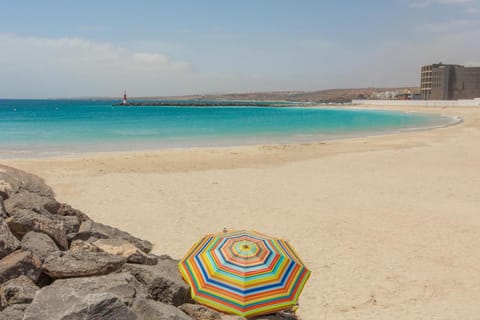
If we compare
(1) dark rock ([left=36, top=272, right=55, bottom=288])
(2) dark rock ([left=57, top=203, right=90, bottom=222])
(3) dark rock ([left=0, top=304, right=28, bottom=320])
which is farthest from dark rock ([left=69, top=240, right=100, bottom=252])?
(2) dark rock ([left=57, top=203, right=90, bottom=222])

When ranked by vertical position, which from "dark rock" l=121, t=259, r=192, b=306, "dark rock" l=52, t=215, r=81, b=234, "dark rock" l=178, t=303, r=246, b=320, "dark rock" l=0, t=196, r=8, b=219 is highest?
"dark rock" l=0, t=196, r=8, b=219

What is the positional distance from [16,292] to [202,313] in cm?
163

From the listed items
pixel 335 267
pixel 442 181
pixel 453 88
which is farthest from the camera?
pixel 453 88

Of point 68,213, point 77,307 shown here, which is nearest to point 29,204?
point 68,213

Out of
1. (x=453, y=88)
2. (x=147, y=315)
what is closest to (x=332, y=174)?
(x=147, y=315)

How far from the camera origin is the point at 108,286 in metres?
3.32

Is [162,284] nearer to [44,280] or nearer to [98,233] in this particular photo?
[44,280]

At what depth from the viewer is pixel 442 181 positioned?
1246 centimetres

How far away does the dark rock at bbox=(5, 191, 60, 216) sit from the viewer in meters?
4.96

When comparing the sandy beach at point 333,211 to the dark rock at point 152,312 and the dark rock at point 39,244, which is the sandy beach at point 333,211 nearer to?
the dark rock at point 152,312

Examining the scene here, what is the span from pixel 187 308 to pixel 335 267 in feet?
10.9

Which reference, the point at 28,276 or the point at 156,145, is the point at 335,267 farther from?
the point at 156,145

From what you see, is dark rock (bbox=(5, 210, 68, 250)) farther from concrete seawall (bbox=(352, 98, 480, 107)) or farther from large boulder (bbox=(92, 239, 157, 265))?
concrete seawall (bbox=(352, 98, 480, 107))

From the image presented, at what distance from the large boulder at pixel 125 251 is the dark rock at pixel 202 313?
925 millimetres
